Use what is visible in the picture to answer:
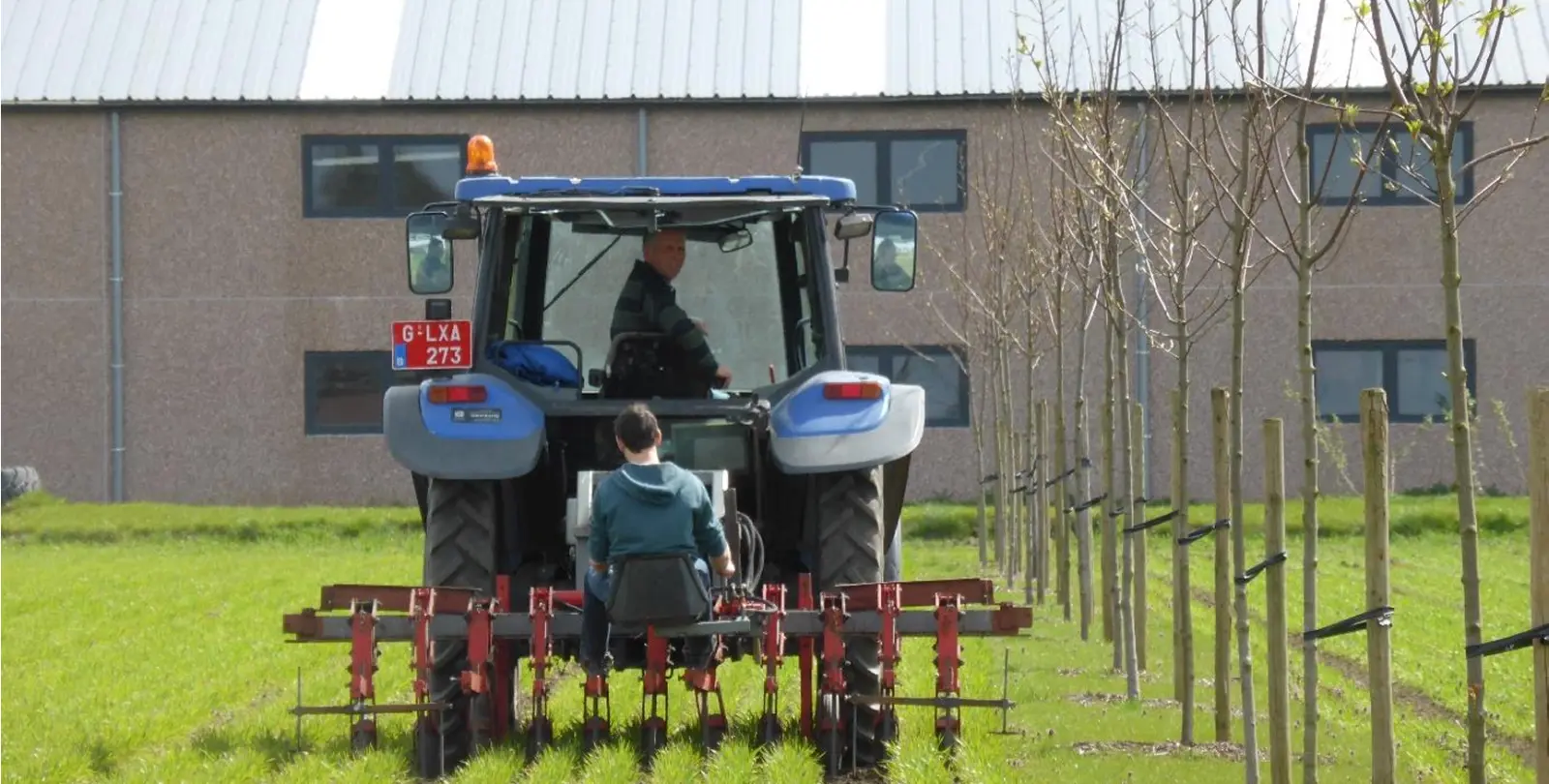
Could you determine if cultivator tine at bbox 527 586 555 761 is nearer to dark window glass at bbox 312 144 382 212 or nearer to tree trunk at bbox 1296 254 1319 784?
tree trunk at bbox 1296 254 1319 784

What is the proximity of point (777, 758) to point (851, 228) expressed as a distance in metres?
2.47

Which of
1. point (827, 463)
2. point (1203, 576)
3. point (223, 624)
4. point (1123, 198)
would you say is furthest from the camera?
point (1203, 576)

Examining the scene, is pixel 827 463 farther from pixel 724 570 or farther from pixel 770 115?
pixel 770 115

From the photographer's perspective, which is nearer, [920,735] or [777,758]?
[777,758]

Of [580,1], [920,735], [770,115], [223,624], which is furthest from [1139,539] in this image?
[580,1]

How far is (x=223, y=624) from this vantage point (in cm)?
1614

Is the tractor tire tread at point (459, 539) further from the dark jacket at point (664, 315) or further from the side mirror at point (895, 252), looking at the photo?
the side mirror at point (895, 252)

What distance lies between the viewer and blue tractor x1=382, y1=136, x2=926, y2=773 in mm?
A: 9484

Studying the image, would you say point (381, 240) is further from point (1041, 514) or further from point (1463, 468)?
point (1463, 468)

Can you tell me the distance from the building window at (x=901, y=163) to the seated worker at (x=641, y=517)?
18982mm

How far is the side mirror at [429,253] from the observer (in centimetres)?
1003

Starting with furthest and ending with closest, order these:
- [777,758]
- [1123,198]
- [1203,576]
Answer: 1. [1203,576]
2. [1123,198]
3. [777,758]

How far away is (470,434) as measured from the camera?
9.51 m

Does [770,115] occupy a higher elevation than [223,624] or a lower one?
higher
